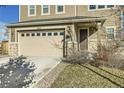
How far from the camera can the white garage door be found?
19.9m

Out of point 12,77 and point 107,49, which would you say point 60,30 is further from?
point 12,77

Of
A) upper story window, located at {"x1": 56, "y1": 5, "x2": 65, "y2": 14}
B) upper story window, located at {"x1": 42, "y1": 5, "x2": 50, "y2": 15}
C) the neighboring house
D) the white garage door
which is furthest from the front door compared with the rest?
upper story window, located at {"x1": 42, "y1": 5, "x2": 50, "y2": 15}

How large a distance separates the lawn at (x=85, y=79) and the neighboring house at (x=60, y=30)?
22.1 feet

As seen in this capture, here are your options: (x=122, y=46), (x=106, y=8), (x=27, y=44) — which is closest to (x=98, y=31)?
(x=106, y=8)

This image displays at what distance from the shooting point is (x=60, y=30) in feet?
65.0

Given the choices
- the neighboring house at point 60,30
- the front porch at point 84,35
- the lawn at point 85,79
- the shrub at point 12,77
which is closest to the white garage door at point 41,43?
the neighboring house at point 60,30

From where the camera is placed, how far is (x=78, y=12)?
863 inches

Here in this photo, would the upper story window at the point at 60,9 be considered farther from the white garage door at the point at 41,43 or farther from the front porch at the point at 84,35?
the white garage door at the point at 41,43

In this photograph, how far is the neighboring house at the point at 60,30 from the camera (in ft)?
63.1

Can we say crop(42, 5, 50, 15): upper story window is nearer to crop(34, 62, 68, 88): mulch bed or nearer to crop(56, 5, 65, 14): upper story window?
crop(56, 5, 65, 14): upper story window

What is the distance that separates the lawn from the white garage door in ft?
23.4

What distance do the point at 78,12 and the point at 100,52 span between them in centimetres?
849

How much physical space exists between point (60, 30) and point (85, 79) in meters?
9.51

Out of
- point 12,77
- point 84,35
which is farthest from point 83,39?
point 12,77
